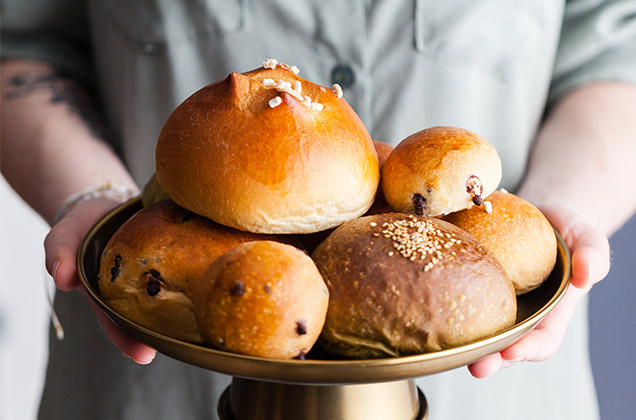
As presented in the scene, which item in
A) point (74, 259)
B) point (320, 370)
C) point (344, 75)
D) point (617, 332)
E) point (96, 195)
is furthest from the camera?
point (617, 332)

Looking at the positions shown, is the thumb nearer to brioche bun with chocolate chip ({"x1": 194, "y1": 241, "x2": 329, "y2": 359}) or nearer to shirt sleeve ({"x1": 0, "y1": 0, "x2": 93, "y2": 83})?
brioche bun with chocolate chip ({"x1": 194, "y1": 241, "x2": 329, "y2": 359})

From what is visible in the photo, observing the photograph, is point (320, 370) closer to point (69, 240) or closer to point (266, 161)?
point (266, 161)

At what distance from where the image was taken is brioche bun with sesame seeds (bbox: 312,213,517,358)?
0.48 metres

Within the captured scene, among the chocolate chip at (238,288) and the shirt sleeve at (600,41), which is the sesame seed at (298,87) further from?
the shirt sleeve at (600,41)

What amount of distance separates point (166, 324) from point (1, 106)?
2.55 ft

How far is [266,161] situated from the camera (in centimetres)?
52

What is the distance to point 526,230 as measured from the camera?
60 cm

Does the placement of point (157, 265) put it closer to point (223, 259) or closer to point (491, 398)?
point (223, 259)

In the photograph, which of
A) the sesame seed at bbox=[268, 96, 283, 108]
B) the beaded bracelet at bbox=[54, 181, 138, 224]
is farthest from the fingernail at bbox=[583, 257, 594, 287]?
the beaded bracelet at bbox=[54, 181, 138, 224]

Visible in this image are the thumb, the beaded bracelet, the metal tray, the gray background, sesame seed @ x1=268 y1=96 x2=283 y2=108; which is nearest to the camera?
the metal tray

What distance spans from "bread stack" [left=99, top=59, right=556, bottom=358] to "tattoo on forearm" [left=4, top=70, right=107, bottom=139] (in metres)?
0.60

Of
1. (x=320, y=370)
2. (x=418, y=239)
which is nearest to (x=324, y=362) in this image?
(x=320, y=370)

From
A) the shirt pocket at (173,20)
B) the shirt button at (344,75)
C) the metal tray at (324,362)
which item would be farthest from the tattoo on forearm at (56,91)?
the metal tray at (324,362)

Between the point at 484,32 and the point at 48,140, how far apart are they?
2.43 feet
